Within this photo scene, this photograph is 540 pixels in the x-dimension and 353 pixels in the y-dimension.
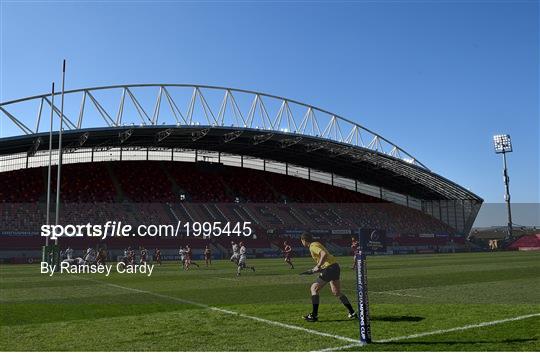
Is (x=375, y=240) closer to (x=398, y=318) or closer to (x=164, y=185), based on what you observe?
(x=164, y=185)

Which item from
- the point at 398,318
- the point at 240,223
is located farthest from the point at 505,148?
the point at 398,318

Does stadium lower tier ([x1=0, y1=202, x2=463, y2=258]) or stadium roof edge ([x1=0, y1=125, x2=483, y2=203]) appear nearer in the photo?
stadium lower tier ([x1=0, y1=202, x2=463, y2=258])

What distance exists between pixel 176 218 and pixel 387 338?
166 ft

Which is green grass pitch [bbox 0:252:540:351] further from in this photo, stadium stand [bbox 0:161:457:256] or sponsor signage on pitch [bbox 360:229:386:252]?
sponsor signage on pitch [bbox 360:229:386:252]

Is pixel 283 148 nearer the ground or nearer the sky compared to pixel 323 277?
nearer the sky

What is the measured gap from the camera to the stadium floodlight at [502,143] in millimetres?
87438

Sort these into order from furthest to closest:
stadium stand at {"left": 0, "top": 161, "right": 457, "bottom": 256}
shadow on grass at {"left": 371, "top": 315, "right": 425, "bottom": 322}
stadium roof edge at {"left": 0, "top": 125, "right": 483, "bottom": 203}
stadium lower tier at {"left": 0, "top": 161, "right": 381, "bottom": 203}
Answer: stadium lower tier at {"left": 0, "top": 161, "right": 381, "bottom": 203} → stadium stand at {"left": 0, "top": 161, "right": 457, "bottom": 256} → stadium roof edge at {"left": 0, "top": 125, "right": 483, "bottom": 203} → shadow on grass at {"left": 371, "top": 315, "right": 425, "bottom": 322}

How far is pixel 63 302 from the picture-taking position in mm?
14719

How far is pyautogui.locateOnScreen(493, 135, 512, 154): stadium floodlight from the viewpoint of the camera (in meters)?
87.4

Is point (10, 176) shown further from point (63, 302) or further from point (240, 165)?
point (63, 302)

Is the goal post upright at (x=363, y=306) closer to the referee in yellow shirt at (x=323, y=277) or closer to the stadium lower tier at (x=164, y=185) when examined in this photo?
the referee in yellow shirt at (x=323, y=277)

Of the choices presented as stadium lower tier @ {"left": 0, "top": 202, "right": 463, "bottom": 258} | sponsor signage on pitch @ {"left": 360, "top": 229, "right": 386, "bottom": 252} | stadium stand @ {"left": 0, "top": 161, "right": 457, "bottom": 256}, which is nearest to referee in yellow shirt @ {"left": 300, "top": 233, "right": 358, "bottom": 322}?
stadium lower tier @ {"left": 0, "top": 202, "right": 463, "bottom": 258}

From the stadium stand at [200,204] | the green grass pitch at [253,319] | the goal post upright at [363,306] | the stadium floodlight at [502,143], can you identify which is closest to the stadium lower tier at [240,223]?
the stadium stand at [200,204]

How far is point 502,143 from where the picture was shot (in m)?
88.6
